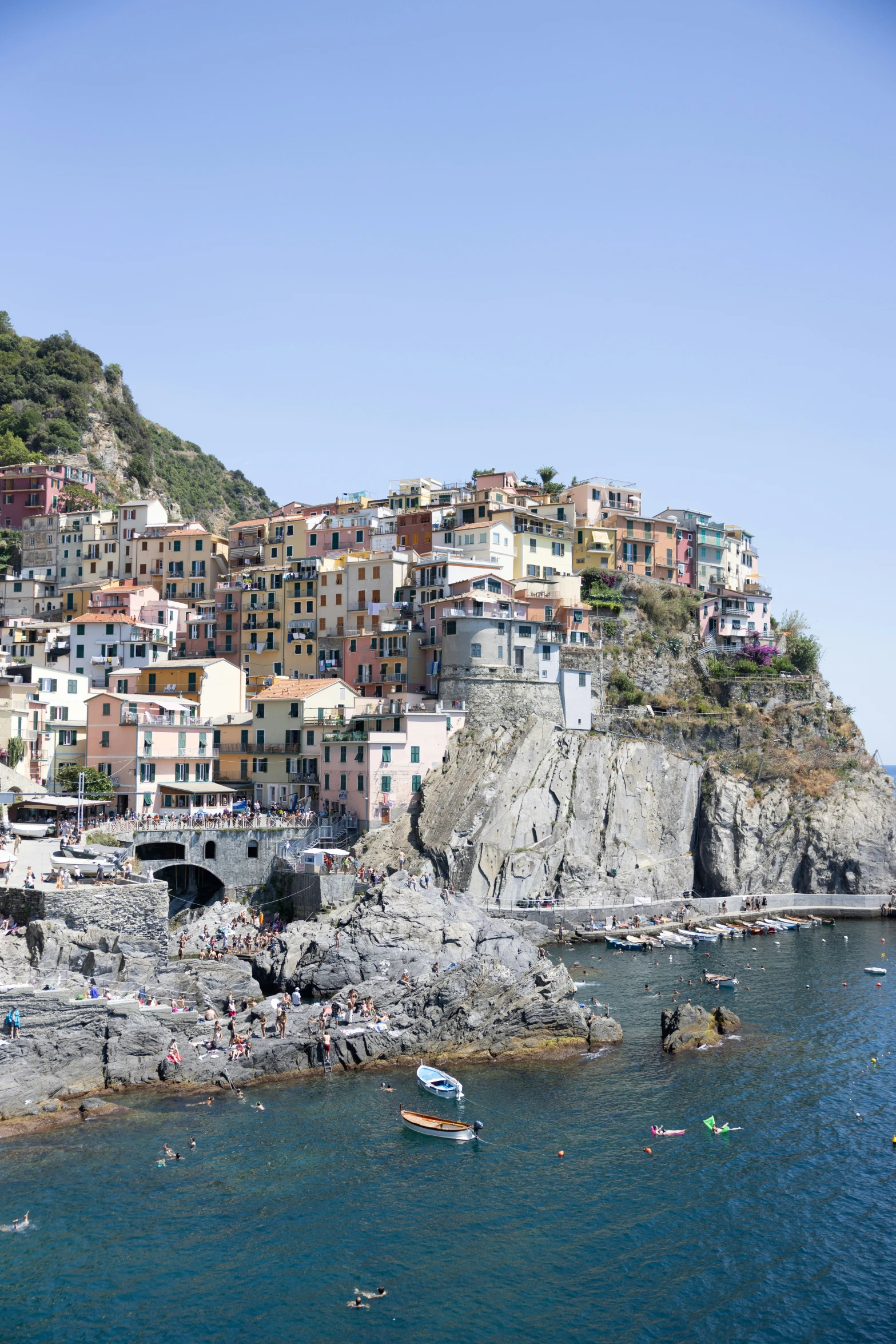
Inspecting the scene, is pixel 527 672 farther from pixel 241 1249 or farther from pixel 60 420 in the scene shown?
pixel 60 420

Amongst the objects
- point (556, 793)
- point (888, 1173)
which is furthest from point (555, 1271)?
point (556, 793)

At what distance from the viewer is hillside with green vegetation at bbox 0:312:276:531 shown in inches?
5246

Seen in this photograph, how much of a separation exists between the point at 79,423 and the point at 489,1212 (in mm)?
120348

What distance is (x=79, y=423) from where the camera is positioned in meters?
138

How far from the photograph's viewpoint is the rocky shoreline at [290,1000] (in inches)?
1821

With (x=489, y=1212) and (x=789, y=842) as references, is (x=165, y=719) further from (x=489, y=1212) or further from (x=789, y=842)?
(x=789, y=842)

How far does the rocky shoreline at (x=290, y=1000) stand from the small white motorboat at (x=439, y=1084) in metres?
→ 4.10

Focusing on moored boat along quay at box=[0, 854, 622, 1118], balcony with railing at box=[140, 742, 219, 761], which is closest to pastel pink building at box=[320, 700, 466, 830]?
balcony with railing at box=[140, 742, 219, 761]

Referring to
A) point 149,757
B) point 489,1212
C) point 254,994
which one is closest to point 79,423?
point 149,757

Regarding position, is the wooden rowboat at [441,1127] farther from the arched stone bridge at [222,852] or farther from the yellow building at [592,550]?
the yellow building at [592,550]

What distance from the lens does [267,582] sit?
319 ft

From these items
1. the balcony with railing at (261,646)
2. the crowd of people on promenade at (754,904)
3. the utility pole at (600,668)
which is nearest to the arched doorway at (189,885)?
the balcony with railing at (261,646)

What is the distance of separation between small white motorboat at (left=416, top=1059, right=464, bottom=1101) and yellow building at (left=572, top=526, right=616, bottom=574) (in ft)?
208

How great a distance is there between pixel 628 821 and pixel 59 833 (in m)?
→ 39.5
